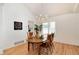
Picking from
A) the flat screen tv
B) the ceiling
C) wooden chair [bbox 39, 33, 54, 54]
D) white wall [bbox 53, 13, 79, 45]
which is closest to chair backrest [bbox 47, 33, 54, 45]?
wooden chair [bbox 39, 33, 54, 54]

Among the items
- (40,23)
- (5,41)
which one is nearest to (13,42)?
(5,41)

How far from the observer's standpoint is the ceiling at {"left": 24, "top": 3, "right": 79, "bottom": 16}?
7.11 feet

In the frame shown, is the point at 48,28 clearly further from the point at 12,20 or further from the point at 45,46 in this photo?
the point at 12,20

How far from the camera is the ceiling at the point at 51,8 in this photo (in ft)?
7.11

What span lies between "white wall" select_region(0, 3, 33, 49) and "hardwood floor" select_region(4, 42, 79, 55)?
142 mm

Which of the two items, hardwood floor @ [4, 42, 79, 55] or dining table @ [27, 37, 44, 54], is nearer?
hardwood floor @ [4, 42, 79, 55]

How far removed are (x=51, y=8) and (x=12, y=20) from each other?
3.01 ft

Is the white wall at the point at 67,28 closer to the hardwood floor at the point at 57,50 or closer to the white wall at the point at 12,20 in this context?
the hardwood floor at the point at 57,50

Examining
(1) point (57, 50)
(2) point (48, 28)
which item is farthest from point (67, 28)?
(1) point (57, 50)

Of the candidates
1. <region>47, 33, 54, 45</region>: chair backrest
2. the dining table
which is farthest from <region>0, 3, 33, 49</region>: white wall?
<region>47, 33, 54, 45</region>: chair backrest

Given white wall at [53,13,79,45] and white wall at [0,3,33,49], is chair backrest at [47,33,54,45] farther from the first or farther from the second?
white wall at [0,3,33,49]

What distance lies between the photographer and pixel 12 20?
7.13ft

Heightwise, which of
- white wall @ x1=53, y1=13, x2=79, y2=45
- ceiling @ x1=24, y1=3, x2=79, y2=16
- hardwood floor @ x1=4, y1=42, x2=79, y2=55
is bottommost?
hardwood floor @ x1=4, y1=42, x2=79, y2=55

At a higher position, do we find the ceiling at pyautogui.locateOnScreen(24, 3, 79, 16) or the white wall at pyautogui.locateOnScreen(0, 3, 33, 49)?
A: the ceiling at pyautogui.locateOnScreen(24, 3, 79, 16)
